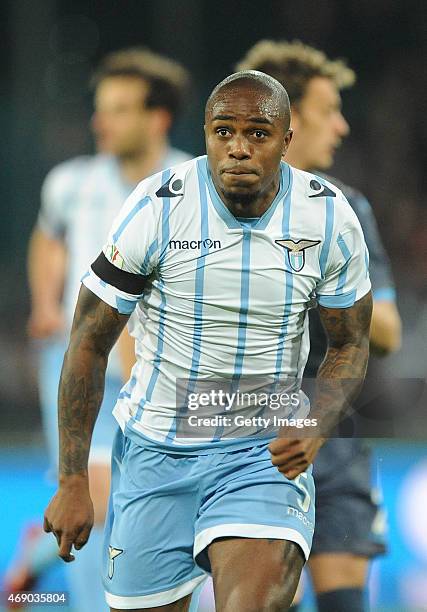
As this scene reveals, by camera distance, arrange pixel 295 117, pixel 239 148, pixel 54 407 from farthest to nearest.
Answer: pixel 54 407
pixel 295 117
pixel 239 148

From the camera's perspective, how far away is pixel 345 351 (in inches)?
84.0

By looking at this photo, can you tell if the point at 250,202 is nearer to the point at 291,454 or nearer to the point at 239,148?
the point at 239,148

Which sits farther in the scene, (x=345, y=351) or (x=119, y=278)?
(x=345, y=351)

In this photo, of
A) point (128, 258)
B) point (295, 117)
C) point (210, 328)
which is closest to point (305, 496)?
point (210, 328)

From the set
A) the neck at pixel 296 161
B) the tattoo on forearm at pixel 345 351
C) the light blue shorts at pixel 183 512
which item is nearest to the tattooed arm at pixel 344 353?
the tattoo on forearm at pixel 345 351

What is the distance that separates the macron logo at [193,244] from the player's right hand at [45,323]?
2.26 ft

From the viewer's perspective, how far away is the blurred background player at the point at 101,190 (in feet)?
8.50

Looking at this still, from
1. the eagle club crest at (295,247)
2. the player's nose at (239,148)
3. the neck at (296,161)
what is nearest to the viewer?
the player's nose at (239,148)

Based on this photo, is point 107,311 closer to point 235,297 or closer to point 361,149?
point 235,297

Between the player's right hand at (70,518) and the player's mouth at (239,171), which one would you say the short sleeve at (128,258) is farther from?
the player's right hand at (70,518)

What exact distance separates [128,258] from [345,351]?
19.4 inches

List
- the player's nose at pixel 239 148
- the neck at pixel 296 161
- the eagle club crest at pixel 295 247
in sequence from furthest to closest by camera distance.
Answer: the neck at pixel 296 161 → the eagle club crest at pixel 295 247 → the player's nose at pixel 239 148

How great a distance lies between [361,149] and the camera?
2590mm

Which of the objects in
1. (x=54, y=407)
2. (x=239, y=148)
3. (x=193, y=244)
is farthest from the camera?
(x=54, y=407)
